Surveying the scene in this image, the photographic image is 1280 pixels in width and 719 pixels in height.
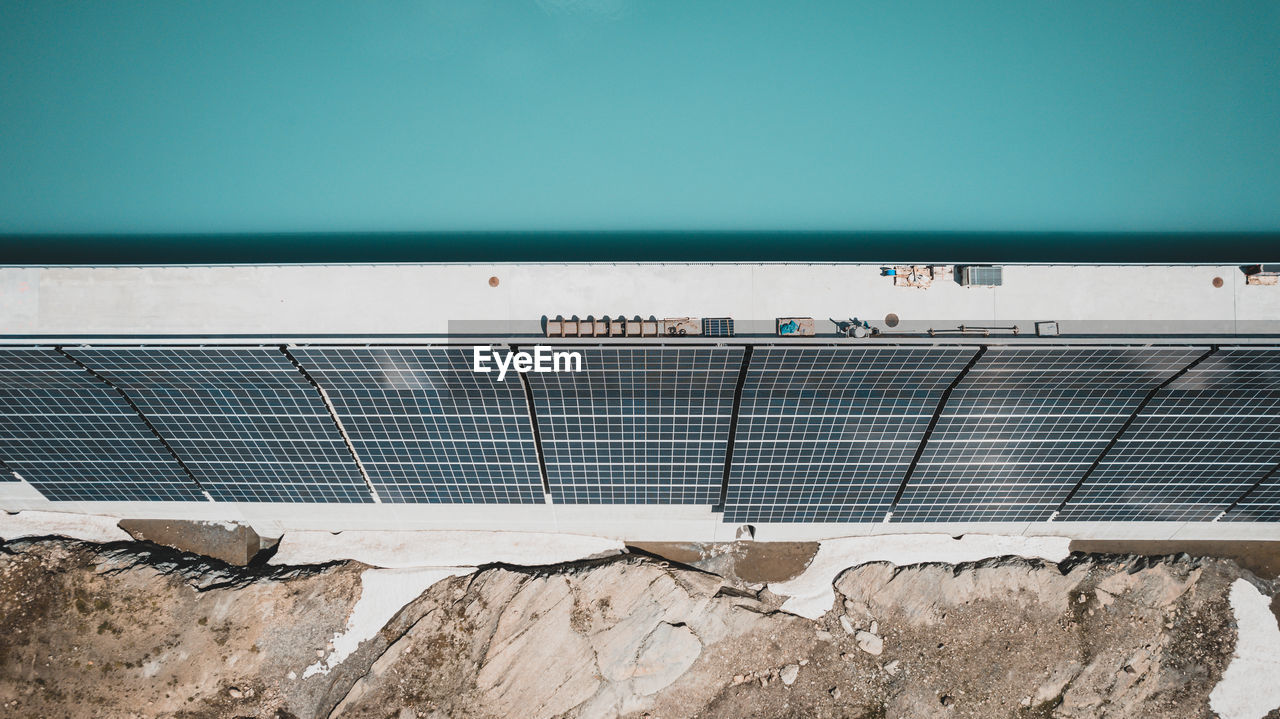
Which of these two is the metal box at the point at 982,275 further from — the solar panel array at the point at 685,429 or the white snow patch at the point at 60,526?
the white snow patch at the point at 60,526

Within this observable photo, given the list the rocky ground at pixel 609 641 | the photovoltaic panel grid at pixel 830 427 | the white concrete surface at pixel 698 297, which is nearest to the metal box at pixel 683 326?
the white concrete surface at pixel 698 297

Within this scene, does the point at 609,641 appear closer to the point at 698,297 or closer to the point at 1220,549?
the point at 698,297

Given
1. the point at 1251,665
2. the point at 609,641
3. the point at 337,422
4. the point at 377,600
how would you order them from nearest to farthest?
the point at 337,422 < the point at 609,641 < the point at 1251,665 < the point at 377,600

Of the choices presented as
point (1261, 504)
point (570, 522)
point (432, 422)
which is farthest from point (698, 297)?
point (1261, 504)

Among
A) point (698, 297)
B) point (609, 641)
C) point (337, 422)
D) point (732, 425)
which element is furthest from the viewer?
point (609, 641)

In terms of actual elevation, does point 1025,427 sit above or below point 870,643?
above

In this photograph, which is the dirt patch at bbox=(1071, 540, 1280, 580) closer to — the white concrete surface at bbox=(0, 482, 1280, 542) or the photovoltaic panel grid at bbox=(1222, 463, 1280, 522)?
the white concrete surface at bbox=(0, 482, 1280, 542)

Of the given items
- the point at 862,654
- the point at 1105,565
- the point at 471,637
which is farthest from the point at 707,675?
the point at 1105,565
